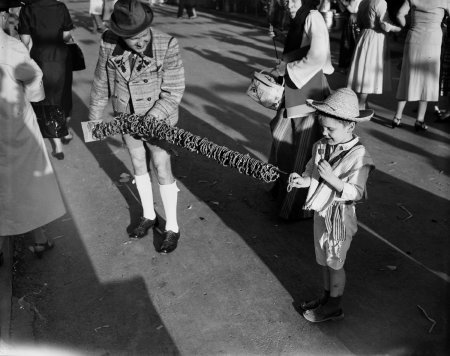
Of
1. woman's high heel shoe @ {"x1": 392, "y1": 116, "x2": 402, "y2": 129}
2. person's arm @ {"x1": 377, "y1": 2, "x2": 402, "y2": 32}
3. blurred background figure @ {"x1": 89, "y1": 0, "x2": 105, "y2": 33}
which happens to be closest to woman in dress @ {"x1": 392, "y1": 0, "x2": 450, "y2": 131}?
person's arm @ {"x1": 377, "y1": 2, "x2": 402, "y2": 32}

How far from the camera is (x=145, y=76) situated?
11.7 ft

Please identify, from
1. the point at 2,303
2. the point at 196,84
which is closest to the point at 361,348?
the point at 2,303

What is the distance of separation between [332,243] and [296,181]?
463 millimetres

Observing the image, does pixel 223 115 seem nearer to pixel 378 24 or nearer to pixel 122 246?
pixel 378 24

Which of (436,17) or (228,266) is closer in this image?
(228,266)

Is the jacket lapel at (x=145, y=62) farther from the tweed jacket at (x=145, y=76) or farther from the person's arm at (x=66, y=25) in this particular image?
the person's arm at (x=66, y=25)

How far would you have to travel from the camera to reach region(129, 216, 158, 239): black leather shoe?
4336 millimetres

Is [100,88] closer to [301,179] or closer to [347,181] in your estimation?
[301,179]

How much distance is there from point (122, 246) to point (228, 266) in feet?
3.35

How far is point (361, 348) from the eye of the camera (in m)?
3.04

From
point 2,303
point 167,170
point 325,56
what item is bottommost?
point 2,303

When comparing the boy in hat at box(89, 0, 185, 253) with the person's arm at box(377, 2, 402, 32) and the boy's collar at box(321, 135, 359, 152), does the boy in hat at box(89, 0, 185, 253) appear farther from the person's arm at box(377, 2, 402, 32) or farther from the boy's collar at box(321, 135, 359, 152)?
the person's arm at box(377, 2, 402, 32)

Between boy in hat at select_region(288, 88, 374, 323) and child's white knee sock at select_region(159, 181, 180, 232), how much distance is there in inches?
54.3

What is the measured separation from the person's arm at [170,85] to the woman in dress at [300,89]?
1.01 meters
